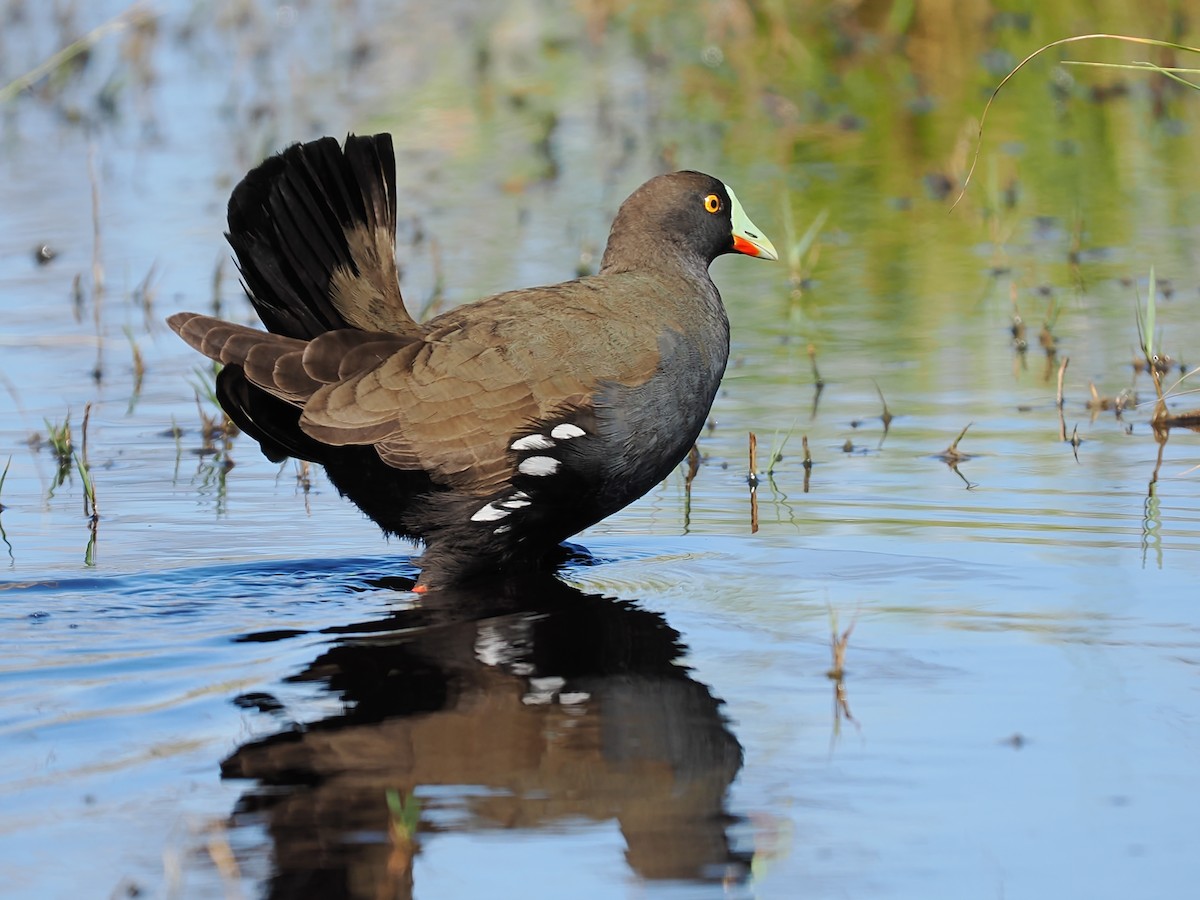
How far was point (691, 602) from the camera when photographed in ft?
18.8

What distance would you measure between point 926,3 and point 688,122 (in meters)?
3.83

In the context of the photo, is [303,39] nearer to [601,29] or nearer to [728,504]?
[601,29]

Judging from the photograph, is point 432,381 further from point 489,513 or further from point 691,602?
point 691,602

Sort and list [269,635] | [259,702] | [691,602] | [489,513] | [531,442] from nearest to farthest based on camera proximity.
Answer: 1. [259,702]
2. [269,635]
3. [691,602]
4. [531,442]
5. [489,513]

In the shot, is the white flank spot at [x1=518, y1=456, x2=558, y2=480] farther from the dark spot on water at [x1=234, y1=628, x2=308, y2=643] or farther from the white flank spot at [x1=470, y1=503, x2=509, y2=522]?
the dark spot on water at [x1=234, y1=628, x2=308, y2=643]

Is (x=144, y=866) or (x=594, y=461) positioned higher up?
(x=594, y=461)

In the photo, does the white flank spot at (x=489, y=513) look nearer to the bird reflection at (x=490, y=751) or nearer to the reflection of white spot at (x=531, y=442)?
the reflection of white spot at (x=531, y=442)

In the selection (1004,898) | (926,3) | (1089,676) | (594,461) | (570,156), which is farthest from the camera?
(926,3)

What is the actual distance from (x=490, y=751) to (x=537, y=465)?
1.58 meters

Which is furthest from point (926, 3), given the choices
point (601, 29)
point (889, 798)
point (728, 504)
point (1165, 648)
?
point (889, 798)

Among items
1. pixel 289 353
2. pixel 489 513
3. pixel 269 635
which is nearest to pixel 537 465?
pixel 489 513

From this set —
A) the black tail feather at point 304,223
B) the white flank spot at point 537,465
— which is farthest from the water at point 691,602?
the black tail feather at point 304,223

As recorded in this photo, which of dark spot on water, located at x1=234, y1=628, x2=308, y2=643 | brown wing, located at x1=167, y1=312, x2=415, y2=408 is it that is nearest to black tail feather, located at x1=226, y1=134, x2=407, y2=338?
brown wing, located at x1=167, y1=312, x2=415, y2=408

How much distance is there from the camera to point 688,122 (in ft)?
49.0
